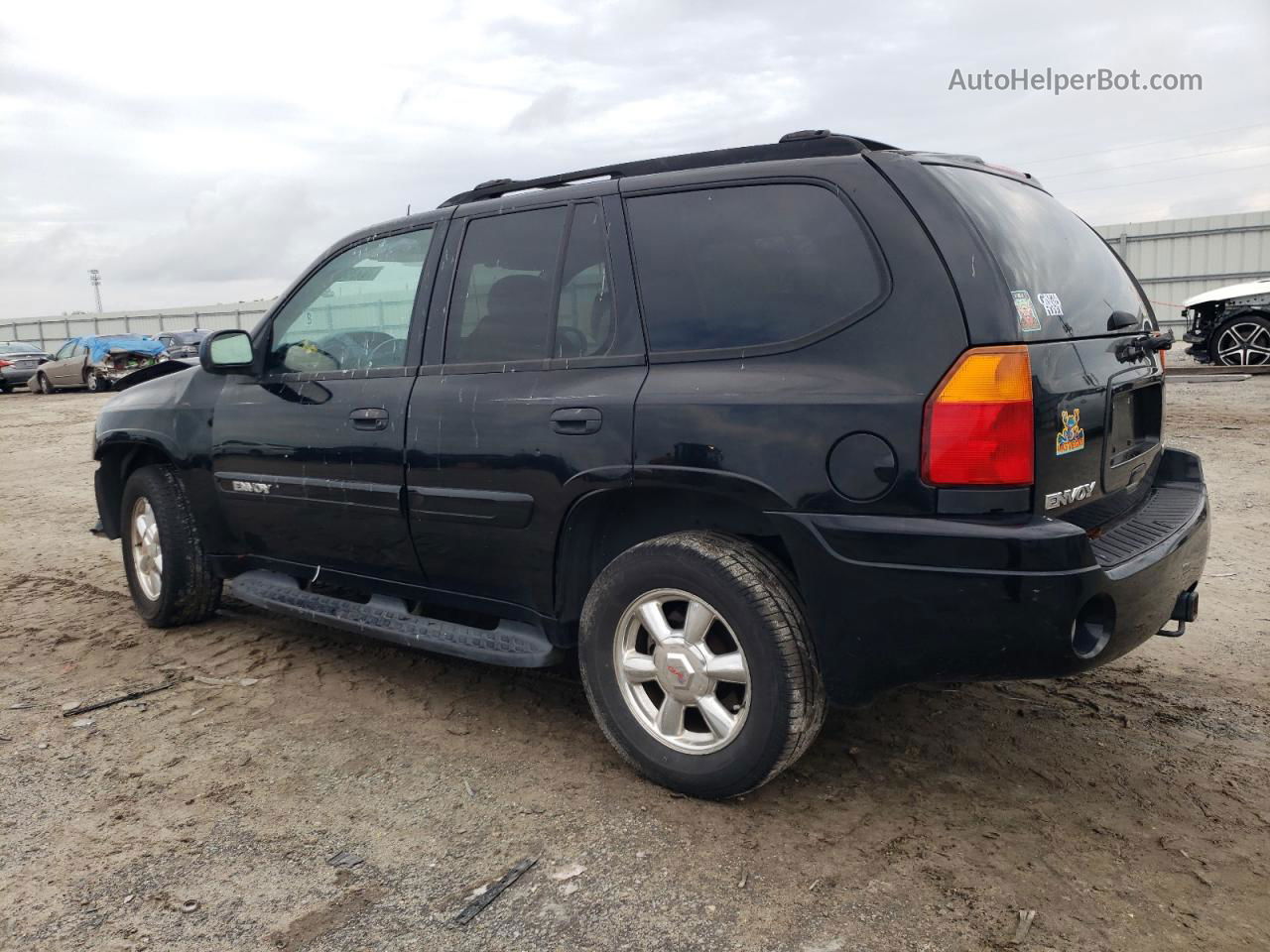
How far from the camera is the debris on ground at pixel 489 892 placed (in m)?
2.48

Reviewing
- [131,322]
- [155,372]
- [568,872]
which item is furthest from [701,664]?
[131,322]

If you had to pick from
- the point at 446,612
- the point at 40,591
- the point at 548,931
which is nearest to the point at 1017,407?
the point at 548,931

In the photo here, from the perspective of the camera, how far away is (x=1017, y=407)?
253cm

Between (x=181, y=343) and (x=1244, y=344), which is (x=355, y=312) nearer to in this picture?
(x=1244, y=344)

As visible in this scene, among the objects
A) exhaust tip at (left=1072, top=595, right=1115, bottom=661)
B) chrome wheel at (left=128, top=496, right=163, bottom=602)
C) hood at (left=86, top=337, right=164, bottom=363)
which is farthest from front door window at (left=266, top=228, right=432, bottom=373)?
hood at (left=86, top=337, right=164, bottom=363)

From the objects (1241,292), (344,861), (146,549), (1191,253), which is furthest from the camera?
(1191,253)

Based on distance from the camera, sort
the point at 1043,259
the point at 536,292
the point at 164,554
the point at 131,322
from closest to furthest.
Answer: the point at 1043,259 < the point at 536,292 < the point at 164,554 < the point at 131,322

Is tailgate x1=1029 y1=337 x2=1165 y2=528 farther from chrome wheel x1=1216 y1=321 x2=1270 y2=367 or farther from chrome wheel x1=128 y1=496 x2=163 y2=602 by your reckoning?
chrome wheel x1=1216 y1=321 x2=1270 y2=367

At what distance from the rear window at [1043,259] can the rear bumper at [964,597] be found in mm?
566

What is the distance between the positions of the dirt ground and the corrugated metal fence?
39821 mm

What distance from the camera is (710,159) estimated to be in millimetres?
3240

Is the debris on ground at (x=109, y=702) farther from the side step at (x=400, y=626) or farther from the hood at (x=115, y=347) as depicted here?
the hood at (x=115, y=347)

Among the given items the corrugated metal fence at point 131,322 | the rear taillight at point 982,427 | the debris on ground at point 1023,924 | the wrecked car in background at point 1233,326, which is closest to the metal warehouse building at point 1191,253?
the wrecked car in background at point 1233,326

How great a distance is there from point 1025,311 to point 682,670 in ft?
4.44
